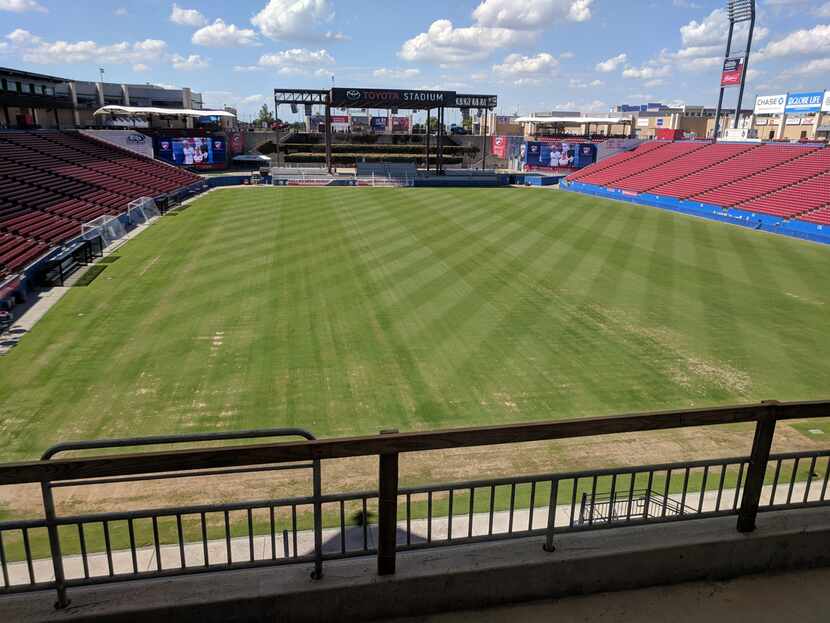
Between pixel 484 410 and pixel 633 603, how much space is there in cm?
888

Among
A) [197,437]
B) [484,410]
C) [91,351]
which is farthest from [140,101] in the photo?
[197,437]

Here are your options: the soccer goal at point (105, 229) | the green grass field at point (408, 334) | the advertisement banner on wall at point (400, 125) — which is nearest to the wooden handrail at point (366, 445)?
the green grass field at point (408, 334)

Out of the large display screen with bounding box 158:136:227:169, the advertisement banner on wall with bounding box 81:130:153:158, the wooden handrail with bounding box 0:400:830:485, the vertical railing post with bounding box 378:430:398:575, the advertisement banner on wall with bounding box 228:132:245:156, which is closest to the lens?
the wooden handrail with bounding box 0:400:830:485

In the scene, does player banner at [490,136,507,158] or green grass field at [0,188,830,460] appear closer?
green grass field at [0,188,830,460]

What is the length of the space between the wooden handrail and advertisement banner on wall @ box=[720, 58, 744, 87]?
7406 cm

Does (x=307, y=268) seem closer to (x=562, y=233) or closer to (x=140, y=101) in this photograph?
(x=562, y=233)

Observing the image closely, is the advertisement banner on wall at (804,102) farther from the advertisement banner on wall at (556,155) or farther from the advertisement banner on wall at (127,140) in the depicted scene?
the advertisement banner on wall at (127,140)

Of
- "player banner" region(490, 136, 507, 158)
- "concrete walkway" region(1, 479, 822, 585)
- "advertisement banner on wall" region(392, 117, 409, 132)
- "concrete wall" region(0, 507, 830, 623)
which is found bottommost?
"concrete walkway" region(1, 479, 822, 585)

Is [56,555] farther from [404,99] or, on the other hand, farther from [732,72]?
[732,72]

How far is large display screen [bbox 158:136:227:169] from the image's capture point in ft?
222

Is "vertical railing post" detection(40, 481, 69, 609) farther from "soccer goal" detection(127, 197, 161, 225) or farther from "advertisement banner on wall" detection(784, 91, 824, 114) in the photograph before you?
"advertisement banner on wall" detection(784, 91, 824, 114)

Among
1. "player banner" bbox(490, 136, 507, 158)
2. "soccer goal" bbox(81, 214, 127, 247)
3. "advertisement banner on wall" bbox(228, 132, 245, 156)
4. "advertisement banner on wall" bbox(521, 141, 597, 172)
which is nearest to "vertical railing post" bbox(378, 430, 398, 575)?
"soccer goal" bbox(81, 214, 127, 247)

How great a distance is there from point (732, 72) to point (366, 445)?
253 feet

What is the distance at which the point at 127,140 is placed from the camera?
60875 mm
